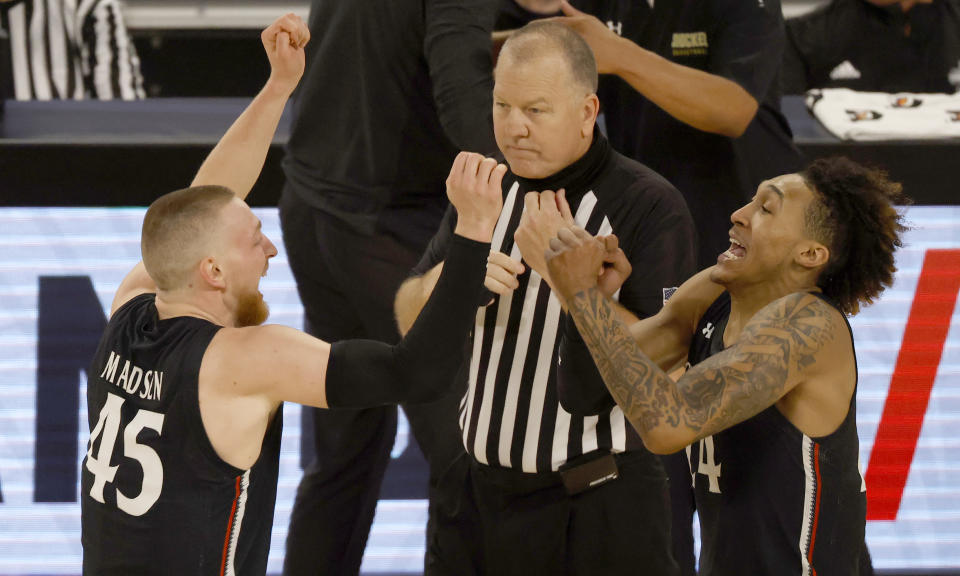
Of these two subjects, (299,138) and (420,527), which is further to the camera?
(420,527)

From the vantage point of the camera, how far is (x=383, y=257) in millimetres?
3691

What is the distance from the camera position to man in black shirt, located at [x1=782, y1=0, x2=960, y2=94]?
189 inches

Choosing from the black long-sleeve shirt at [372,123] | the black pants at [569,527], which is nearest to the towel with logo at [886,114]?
the black long-sleeve shirt at [372,123]

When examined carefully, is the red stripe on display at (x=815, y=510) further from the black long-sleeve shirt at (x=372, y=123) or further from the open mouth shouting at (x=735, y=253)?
the black long-sleeve shirt at (x=372, y=123)

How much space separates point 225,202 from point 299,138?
1067mm

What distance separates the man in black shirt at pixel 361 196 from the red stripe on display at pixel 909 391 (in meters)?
1.66

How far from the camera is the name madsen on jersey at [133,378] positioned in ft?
8.55

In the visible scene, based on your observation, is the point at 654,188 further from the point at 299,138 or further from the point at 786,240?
the point at 299,138

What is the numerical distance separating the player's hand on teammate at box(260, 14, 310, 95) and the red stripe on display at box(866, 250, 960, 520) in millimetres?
2317

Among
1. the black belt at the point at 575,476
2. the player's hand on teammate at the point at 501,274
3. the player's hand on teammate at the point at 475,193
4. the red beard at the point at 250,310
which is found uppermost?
the player's hand on teammate at the point at 475,193

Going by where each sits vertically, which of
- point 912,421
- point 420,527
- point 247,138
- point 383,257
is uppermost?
point 247,138

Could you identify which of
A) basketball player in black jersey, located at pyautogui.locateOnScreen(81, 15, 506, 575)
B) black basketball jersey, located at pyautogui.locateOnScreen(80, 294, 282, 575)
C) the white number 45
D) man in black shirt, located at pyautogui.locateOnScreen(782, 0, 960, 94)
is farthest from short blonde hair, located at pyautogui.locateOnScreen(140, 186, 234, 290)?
man in black shirt, located at pyautogui.locateOnScreen(782, 0, 960, 94)

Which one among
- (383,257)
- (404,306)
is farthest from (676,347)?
(383,257)

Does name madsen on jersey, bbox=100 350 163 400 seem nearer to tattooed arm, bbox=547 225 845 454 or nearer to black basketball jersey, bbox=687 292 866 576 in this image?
tattooed arm, bbox=547 225 845 454
